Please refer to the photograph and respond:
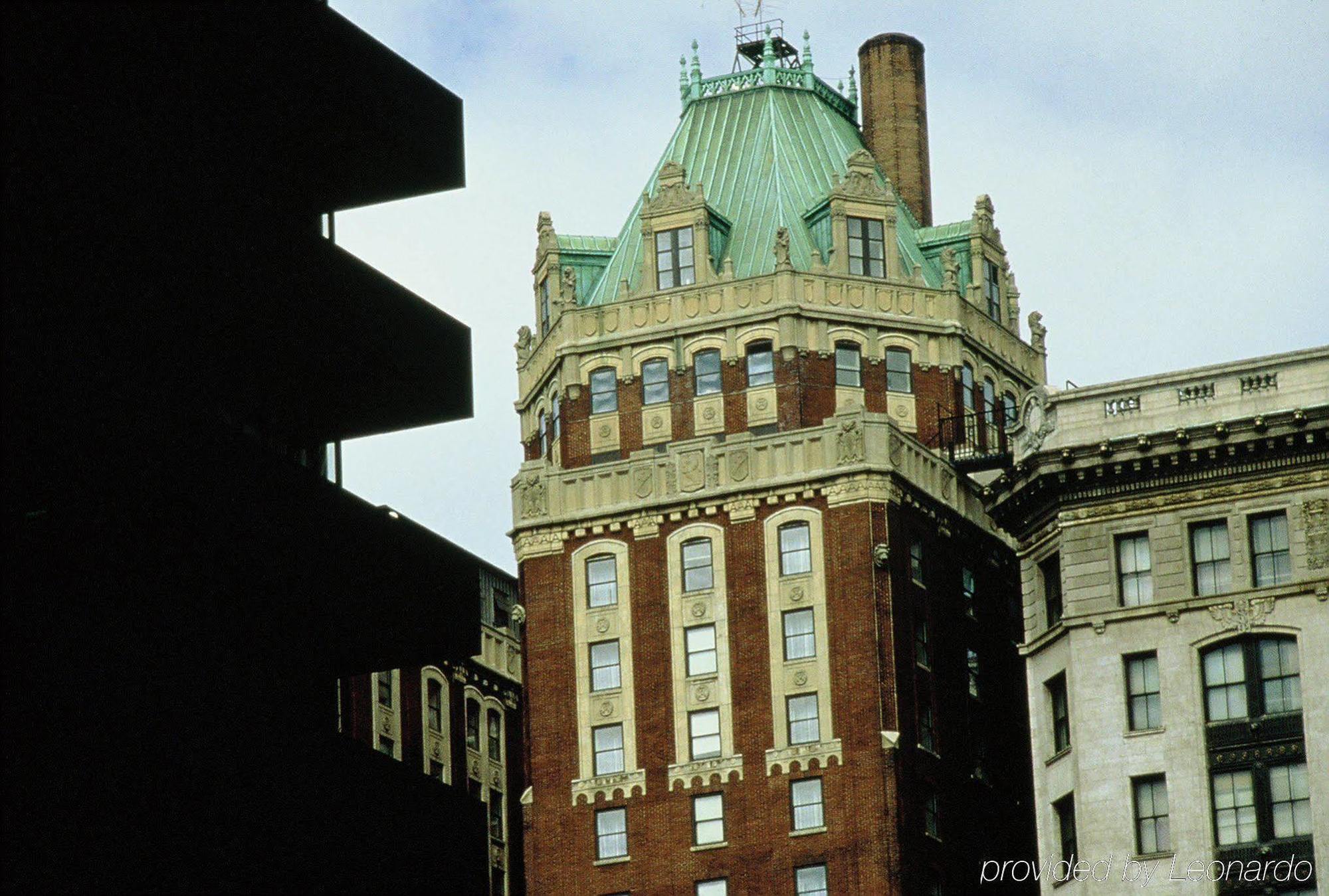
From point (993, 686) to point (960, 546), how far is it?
15.8 feet

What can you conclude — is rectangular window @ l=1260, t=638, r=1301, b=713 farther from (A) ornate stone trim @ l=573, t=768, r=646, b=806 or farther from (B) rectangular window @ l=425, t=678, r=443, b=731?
(B) rectangular window @ l=425, t=678, r=443, b=731

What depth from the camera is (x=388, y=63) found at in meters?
43.7

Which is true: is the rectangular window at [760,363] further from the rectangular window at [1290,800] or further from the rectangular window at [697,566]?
the rectangular window at [1290,800]

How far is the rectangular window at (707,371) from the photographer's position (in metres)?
105

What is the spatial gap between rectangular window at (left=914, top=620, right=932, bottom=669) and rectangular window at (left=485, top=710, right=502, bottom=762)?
22.3 m

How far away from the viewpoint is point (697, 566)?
100250 millimetres

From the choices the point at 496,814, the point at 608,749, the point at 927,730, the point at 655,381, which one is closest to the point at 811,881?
the point at 927,730

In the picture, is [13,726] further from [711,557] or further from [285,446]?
[711,557]

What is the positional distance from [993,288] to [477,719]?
24932mm

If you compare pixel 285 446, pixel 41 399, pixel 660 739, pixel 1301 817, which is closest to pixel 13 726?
pixel 41 399

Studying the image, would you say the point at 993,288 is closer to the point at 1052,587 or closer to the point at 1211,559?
the point at 1052,587

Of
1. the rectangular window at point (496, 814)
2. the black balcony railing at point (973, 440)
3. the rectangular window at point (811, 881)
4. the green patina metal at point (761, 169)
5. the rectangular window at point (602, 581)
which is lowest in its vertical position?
the rectangular window at point (811, 881)

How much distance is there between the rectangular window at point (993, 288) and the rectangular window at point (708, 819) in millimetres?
22925

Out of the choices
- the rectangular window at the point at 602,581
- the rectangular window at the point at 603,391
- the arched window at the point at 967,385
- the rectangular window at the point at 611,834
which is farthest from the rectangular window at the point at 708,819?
the arched window at the point at 967,385
